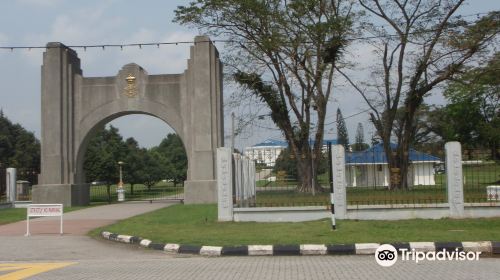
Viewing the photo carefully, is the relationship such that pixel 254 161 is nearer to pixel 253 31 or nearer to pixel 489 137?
pixel 253 31

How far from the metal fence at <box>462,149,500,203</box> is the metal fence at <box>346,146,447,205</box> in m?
0.65

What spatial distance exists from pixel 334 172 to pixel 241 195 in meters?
3.37

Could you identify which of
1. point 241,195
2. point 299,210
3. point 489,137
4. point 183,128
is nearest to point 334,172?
point 299,210

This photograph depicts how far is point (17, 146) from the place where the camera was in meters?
66.1

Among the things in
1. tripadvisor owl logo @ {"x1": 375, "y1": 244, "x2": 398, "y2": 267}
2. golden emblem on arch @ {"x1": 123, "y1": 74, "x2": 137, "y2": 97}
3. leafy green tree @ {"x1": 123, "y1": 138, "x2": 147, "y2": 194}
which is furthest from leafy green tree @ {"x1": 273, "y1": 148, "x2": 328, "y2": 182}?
leafy green tree @ {"x1": 123, "y1": 138, "x2": 147, "y2": 194}

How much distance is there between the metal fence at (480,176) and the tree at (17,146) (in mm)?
50083

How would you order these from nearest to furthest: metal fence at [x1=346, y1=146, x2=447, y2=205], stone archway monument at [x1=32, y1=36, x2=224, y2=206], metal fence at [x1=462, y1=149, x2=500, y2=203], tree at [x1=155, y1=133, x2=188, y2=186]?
metal fence at [x1=462, y1=149, x2=500, y2=203] < metal fence at [x1=346, y1=146, x2=447, y2=205] < stone archway monument at [x1=32, y1=36, x2=224, y2=206] < tree at [x1=155, y1=133, x2=188, y2=186]

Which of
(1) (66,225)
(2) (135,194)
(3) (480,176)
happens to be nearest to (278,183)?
(3) (480,176)

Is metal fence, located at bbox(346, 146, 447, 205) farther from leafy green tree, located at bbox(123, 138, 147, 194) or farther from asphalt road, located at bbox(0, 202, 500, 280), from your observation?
leafy green tree, located at bbox(123, 138, 147, 194)

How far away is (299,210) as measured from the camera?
55.4 ft

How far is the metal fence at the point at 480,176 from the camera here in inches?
647

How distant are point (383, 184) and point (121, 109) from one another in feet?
55.4

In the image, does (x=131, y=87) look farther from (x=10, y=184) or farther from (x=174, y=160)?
(x=174, y=160)

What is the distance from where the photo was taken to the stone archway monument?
29297 millimetres
